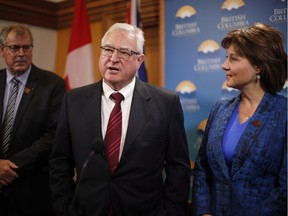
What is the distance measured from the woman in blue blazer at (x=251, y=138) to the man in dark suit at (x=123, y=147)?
18 centimetres

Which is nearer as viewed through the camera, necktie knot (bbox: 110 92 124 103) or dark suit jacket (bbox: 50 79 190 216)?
dark suit jacket (bbox: 50 79 190 216)

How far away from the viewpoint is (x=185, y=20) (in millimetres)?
3033

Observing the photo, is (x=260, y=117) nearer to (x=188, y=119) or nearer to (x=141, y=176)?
(x=141, y=176)

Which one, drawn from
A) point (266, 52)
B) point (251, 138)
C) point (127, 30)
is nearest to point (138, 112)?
point (127, 30)

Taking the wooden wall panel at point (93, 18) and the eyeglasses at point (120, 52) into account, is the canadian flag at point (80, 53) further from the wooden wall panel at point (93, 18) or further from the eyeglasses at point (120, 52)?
the eyeglasses at point (120, 52)

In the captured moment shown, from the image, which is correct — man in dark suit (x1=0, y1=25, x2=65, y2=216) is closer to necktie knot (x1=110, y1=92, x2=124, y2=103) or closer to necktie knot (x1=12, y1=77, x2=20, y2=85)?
necktie knot (x1=12, y1=77, x2=20, y2=85)

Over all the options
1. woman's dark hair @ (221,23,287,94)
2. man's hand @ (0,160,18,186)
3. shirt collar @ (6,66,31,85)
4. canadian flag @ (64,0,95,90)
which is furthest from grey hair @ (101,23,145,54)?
canadian flag @ (64,0,95,90)

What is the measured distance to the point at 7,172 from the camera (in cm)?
233

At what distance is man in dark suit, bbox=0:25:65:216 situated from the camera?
7.82 feet

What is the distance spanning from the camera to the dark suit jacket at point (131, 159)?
1825 mm

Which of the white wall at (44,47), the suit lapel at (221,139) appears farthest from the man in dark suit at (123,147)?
the white wall at (44,47)

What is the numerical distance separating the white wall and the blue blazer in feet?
8.82

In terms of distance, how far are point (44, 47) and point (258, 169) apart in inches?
118

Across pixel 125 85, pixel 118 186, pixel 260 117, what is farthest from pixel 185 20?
pixel 118 186
